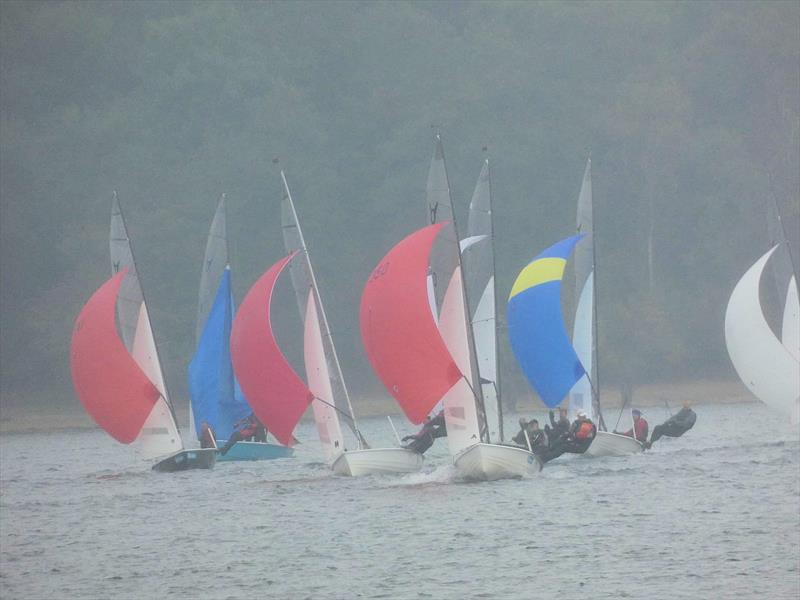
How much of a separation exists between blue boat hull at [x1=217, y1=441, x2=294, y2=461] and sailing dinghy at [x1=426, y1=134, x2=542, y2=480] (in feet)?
15.3

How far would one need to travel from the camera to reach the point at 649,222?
165ft

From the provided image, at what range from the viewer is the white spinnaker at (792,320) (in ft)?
85.8

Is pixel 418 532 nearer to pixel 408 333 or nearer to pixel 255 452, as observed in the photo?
pixel 408 333

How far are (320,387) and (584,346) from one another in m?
4.71

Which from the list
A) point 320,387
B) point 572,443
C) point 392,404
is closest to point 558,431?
point 572,443

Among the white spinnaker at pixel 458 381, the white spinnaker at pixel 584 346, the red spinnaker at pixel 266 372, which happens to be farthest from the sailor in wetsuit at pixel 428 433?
the white spinnaker at pixel 584 346

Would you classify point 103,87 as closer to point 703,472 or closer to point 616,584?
point 703,472

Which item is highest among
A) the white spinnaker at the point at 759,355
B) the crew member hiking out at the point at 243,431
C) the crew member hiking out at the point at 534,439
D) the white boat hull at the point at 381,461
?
the white spinnaker at the point at 759,355

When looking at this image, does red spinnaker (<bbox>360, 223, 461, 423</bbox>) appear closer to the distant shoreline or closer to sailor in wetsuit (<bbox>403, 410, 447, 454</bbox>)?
sailor in wetsuit (<bbox>403, 410, 447, 454</bbox>)

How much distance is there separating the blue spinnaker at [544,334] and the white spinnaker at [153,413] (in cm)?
521

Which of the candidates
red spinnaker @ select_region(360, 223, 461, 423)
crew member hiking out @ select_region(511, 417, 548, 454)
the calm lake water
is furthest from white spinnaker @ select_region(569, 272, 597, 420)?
red spinnaker @ select_region(360, 223, 461, 423)

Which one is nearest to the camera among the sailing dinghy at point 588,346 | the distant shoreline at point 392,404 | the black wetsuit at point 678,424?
the sailing dinghy at point 588,346

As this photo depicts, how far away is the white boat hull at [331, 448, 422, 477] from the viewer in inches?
888

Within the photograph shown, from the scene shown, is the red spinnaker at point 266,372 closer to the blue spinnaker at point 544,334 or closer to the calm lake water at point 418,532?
the calm lake water at point 418,532
